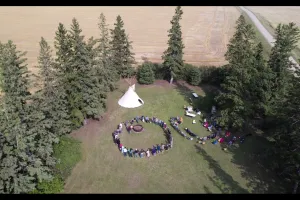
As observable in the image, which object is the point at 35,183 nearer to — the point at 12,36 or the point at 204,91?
the point at 204,91

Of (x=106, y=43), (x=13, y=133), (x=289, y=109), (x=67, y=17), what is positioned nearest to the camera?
(x=13, y=133)

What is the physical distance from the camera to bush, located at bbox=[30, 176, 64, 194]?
20.9m

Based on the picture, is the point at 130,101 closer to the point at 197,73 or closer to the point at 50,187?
the point at 197,73

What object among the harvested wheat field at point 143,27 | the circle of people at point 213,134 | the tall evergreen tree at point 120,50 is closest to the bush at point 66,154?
the circle of people at point 213,134

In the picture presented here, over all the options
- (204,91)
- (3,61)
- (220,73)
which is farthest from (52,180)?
(220,73)

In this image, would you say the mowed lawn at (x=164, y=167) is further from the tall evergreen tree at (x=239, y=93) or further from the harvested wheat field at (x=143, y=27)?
the harvested wheat field at (x=143, y=27)

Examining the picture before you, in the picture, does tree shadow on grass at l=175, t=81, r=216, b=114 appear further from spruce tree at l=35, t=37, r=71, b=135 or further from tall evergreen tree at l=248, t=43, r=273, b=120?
spruce tree at l=35, t=37, r=71, b=135

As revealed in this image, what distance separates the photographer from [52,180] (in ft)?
72.0

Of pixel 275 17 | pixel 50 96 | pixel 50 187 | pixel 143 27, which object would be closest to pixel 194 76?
pixel 50 96

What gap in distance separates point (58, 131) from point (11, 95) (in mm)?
7310

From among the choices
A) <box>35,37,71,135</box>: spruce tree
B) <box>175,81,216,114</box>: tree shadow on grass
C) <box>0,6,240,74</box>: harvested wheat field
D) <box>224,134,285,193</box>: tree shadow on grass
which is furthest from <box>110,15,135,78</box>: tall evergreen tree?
<box>224,134,285,193</box>: tree shadow on grass

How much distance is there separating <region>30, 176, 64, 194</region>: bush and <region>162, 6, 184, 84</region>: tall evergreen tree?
76.3ft

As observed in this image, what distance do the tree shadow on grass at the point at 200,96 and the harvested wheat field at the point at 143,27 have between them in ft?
41.4

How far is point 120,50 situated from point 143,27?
39324 millimetres
